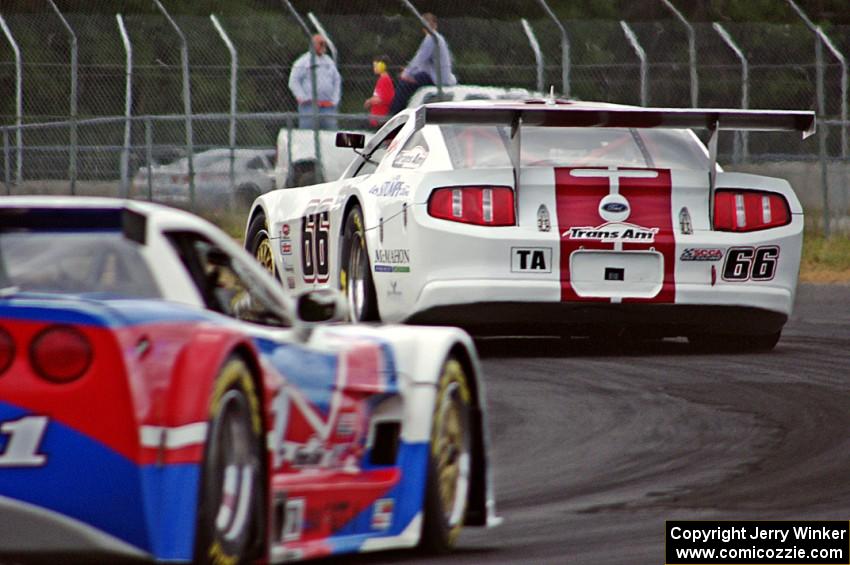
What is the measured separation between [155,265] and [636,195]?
627cm

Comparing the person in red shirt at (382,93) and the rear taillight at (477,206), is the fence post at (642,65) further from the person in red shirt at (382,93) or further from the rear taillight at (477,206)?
the rear taillight at (477,206)

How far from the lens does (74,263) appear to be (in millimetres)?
4789

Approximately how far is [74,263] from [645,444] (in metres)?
3.71

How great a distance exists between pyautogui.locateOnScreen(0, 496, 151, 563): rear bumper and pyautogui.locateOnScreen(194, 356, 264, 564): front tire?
0.18 metres

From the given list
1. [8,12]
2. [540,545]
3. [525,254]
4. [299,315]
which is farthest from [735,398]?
[8,12]

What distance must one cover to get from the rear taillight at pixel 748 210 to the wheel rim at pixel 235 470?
21.5ft

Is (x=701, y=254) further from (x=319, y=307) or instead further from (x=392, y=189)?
(x=319, y=307)

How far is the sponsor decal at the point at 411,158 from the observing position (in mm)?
11266

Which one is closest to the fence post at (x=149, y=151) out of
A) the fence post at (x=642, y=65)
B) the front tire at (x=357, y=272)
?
the fence post at (x=642, y=65)

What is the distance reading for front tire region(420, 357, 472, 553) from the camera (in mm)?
5652

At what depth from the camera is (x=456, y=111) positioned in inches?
404

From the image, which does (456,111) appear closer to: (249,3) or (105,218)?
(105,218)

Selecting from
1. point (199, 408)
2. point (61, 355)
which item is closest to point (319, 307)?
point (199, 408)

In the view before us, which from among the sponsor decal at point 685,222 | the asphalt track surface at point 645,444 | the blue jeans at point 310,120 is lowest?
the asphalt track surface at point 645,444
